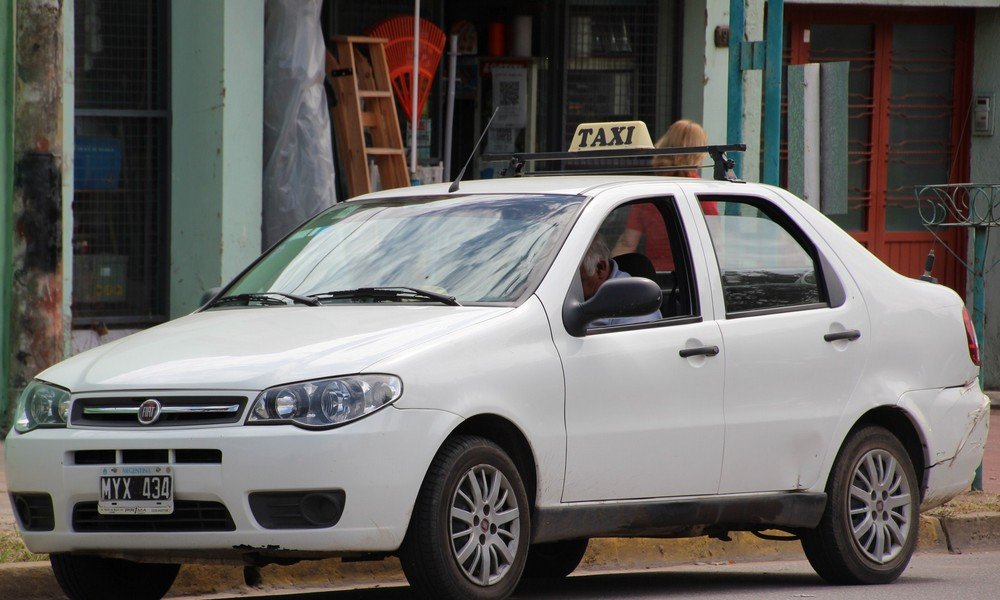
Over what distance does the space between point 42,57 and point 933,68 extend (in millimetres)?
A: 9208

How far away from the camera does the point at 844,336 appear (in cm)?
741

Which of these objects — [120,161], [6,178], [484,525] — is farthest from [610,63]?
[484,525]

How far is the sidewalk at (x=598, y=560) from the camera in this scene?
7.08m

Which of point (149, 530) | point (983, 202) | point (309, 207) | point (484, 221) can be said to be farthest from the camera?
point (983, 202)

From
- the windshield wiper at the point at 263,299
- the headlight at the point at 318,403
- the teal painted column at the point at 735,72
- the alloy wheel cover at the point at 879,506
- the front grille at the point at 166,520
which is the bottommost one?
the alloy wheel cover at the point at 879,506

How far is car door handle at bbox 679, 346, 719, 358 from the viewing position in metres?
6.83

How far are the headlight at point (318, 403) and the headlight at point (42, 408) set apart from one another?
2.59ft

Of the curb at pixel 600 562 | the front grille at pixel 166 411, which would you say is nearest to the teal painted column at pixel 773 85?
the curb at pixel 600 562

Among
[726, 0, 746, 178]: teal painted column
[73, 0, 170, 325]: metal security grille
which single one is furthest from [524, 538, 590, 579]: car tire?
[73, 0, 170, 325]: metal security grille

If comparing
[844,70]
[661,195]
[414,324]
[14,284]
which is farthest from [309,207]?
[414,324]

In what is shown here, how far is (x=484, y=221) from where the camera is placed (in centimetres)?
695

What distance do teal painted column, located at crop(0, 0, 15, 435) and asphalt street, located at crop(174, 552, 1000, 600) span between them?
4069 mm

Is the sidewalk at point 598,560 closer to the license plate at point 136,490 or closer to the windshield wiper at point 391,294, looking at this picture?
the license plate at point 136,490

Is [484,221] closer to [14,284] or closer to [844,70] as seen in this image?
[844,70]
